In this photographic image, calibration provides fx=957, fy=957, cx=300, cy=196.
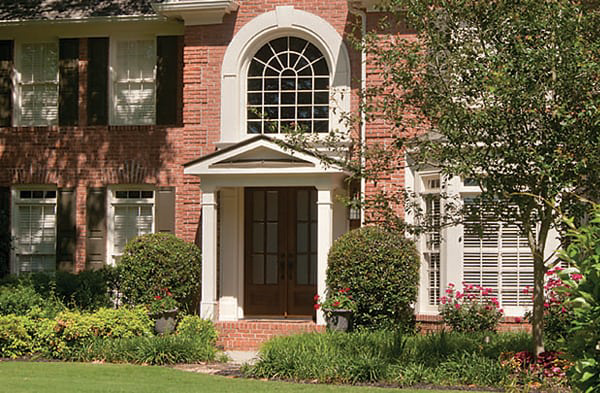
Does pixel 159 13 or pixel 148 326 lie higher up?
pixel 159 13

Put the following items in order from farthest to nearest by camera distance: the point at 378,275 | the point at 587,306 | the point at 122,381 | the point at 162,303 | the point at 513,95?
1. the point at 162,303
2. the point at 378,275
3. the point at 122,381
4. the point at 513,95
5. the point at 587,306

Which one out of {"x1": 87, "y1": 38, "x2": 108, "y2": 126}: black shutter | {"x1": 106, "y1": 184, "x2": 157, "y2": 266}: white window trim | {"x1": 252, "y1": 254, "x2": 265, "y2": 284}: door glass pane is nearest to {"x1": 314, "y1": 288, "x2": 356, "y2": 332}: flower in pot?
{"x1": 252, "y1": 254, "x2": 265, "y2": 284}: door glass pane

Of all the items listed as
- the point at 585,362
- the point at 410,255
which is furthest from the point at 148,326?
the point at 585,362

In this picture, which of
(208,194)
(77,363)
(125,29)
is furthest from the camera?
(125,29)

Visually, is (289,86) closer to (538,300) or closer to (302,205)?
(302,205)

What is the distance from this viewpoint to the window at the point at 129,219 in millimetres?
18219

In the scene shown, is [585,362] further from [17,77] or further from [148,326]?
[17,77]

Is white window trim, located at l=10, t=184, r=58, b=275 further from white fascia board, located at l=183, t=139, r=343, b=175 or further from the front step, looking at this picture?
the front step

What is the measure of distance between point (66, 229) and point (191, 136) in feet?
10.2

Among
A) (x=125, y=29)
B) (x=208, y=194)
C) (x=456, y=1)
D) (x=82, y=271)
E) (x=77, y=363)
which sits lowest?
(x=77, y=363)

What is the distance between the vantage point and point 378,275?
15.1 metres

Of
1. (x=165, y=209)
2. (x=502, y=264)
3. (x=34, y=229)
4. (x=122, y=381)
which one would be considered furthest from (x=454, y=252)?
(x=34, y=229)

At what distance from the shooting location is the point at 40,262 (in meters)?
18.7

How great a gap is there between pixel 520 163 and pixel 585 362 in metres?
5.25
